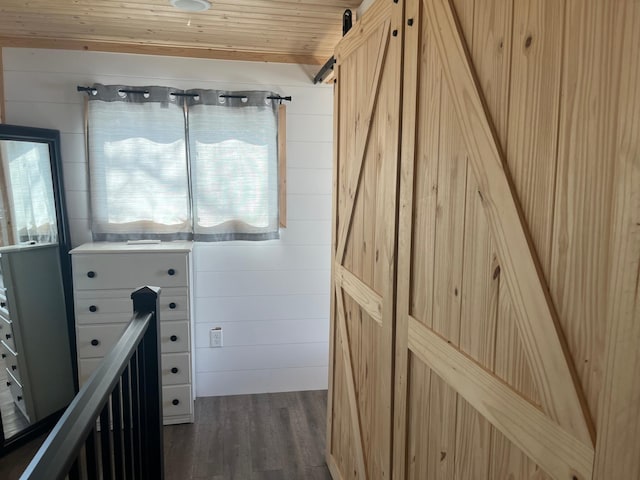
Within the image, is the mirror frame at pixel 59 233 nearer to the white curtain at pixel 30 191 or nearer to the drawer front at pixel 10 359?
the white curtain at pixel 30 191

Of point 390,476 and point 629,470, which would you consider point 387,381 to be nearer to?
point 390,476

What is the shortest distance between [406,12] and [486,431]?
122 cm

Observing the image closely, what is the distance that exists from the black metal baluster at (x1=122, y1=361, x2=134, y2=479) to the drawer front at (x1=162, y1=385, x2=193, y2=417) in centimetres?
174

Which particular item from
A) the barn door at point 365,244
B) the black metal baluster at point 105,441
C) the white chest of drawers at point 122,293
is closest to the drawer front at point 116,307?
the white chest of drawers at point 122,293

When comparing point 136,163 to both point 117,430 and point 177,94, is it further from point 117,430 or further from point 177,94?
point 117,430

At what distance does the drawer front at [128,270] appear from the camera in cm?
289

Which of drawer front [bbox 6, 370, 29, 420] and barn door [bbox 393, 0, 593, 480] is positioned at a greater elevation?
barn door [bbox 393, 0, 593, 480]

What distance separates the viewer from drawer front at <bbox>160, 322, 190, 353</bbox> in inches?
118

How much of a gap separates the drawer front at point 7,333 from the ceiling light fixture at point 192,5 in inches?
79.1

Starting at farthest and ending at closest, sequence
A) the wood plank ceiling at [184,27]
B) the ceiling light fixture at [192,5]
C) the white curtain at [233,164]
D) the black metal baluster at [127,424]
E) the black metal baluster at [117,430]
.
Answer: the white curtain at [233,164], the wood plank ceiling at [184,27], the ceiling light fixture at [192,5], the black metal baluster at [127,424], the black metal baluster at [117,430]

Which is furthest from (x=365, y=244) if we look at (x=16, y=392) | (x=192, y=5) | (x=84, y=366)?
(x=16, y=392)

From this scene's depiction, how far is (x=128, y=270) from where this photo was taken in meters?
2.93

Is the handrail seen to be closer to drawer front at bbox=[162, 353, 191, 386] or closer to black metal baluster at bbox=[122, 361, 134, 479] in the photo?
black metal baluster at bbox=[122, 361, 134, 479]

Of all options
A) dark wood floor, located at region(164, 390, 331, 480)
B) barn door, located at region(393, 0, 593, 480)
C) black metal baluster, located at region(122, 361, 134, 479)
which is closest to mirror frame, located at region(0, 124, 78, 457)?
dark wood floor, located at region(164, 390, 331, 480)
